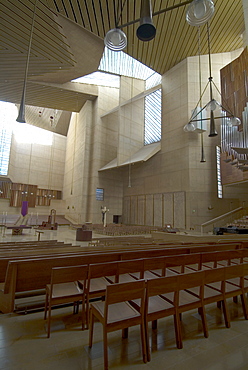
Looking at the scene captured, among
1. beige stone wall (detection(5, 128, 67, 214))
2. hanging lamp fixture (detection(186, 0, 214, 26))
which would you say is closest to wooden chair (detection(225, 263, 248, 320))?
hanging lamp fixture (detection(186, 0, 214, 26))

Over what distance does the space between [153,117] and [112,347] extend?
1655cm

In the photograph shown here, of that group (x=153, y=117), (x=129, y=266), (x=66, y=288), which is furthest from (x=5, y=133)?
(x=129, y=266)

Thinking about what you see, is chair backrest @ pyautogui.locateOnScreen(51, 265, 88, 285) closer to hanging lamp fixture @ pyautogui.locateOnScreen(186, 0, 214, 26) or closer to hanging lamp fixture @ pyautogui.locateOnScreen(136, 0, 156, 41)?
hanging lamp fixture @ pyautogui.locateOnScreen(136, 0, 156, 41)

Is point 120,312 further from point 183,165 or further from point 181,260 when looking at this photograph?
point 183,165

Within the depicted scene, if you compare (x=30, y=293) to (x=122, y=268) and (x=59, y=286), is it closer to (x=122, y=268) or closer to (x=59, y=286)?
(x=59, y=286)

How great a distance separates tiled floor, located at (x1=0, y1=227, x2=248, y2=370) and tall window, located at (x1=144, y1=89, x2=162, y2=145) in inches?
598

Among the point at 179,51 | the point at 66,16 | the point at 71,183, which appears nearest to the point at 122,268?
the point at 66,16

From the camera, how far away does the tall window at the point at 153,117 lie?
620 inches

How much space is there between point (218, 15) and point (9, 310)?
1296cm

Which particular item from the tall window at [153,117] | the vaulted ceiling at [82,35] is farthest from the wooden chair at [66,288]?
the tall window at [153,117]

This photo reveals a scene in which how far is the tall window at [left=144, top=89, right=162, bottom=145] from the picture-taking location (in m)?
15.8

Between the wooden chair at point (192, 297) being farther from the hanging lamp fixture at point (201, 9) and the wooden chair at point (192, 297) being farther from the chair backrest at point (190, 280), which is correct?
the hanging lamp fixture at point (201, 9)

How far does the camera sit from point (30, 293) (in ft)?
7.27

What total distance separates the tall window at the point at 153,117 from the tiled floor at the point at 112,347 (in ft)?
49.8
